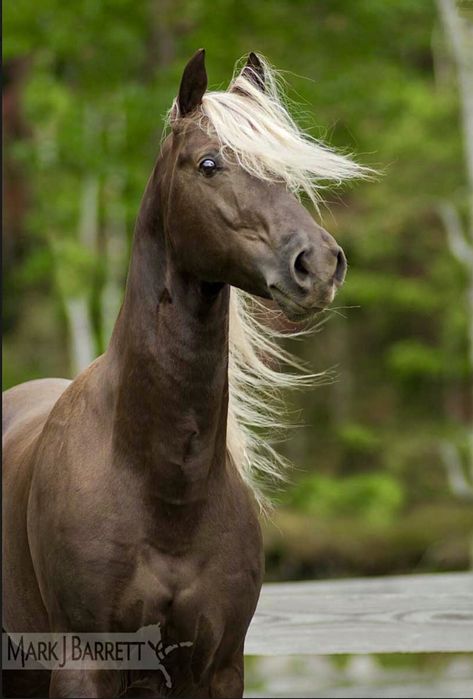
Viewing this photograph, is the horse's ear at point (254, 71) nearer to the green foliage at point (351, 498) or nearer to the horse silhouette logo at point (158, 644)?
the horse silhouette logo at point (158, 644)

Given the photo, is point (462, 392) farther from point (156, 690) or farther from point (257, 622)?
point (156, 690)

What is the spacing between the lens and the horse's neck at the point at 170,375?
2742 mm

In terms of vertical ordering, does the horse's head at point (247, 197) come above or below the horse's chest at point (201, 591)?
above

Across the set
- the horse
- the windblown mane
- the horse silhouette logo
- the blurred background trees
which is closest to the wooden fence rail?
the windblown mane

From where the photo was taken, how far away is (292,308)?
2441 mm

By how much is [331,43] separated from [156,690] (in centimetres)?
1066

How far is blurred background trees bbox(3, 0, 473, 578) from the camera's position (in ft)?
40.3

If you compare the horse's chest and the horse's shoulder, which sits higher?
the horse's shoulder

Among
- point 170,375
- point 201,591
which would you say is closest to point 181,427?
point 170,375

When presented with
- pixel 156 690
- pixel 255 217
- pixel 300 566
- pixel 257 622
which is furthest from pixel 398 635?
pixel 300 566

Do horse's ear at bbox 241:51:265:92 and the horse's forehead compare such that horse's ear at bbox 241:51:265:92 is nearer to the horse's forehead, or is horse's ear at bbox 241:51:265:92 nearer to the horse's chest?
the horse's forehead

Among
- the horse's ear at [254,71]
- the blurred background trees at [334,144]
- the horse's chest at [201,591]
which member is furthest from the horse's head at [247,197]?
the blurred background trees at [334,144]

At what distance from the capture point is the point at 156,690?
9.37ft

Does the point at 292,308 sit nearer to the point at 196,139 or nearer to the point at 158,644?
the point at 196,139
